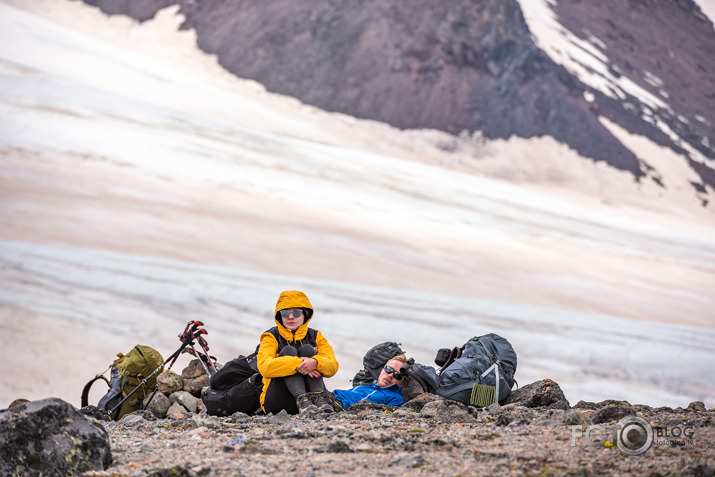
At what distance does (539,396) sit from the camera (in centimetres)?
463

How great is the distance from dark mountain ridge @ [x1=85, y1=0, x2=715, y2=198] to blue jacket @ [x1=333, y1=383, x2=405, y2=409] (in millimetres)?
39119

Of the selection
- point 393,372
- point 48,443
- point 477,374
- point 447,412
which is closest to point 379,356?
point 393,372

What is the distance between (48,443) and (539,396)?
2.93m

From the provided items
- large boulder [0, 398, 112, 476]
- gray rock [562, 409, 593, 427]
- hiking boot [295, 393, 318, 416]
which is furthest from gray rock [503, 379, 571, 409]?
large boulder [0, 398, 112, 476]

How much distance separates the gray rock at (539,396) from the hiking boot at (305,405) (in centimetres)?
133

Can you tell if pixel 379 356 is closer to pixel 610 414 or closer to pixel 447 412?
pixel 447 412

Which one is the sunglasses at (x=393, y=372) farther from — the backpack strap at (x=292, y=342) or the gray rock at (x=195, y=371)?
the gray rock at (x=195, y=371)

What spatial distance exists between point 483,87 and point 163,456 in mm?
44101

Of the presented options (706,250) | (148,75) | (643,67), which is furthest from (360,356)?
(643,67)

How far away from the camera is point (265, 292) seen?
13.8m

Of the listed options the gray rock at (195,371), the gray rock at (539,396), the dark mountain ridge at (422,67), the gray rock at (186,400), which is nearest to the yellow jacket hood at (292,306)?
the gray rock at (186,400)

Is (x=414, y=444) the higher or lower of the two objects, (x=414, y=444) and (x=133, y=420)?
the higher

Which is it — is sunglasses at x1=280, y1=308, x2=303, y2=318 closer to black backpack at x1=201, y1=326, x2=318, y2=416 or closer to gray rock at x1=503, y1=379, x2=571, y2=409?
black backpack at x1=201, y1=326, x2=318, y2=416

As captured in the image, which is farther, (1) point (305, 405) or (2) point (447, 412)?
(1) point (305, 405)
